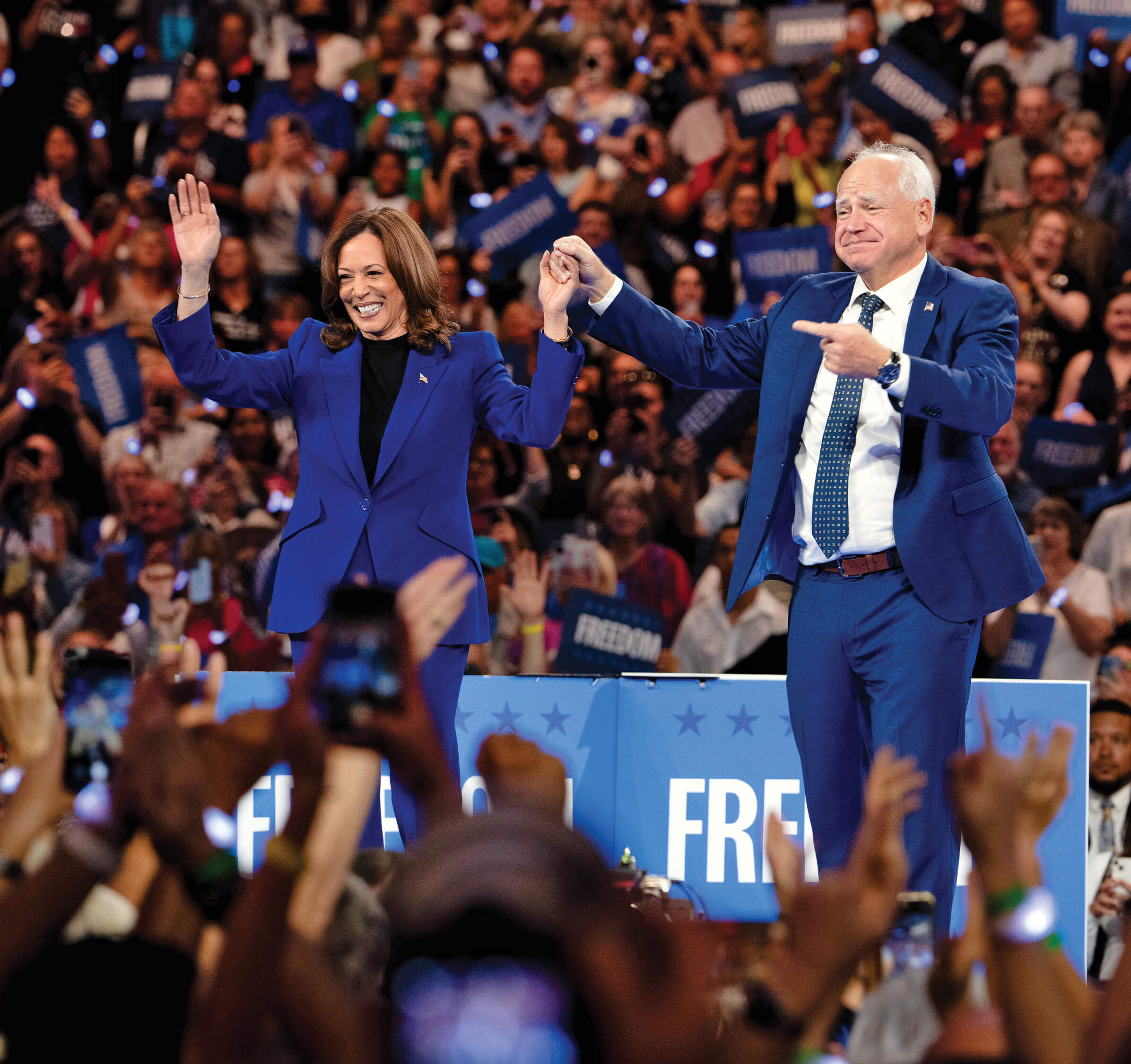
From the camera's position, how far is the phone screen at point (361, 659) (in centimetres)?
104

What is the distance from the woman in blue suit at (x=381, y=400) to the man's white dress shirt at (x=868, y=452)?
44 cm

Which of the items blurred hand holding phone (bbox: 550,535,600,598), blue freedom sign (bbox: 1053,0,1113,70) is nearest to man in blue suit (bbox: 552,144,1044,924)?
blurred hand holding phone (bbox: 550,535,600,598)

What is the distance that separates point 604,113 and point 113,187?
7.73 ft

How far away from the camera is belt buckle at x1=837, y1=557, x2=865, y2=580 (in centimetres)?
249

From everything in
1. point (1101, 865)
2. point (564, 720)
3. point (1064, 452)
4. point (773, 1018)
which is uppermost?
point (773, 1018)

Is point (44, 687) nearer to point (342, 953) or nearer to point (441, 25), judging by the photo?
point (342, 953)

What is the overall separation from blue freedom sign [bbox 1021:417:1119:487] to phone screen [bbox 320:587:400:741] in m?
4.16

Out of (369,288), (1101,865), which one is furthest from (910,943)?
(1101,865)

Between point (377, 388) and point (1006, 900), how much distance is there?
1928mm

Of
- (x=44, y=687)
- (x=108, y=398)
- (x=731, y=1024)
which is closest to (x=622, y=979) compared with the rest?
(x=731, y=1024)

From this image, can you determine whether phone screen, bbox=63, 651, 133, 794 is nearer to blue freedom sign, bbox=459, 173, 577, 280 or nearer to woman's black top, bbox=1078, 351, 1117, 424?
woman's black top, bbox=1078, 351, 1117, 424

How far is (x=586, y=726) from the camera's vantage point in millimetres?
3508

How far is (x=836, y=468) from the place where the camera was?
2.50m

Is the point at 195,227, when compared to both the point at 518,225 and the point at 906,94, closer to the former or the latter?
the point at 518,225
